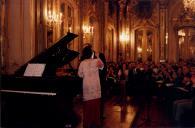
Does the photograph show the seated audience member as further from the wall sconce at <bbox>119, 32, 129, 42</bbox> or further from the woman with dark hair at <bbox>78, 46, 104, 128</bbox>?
the wall sconce at <bbox>119, 32, 129, 42</bbox>

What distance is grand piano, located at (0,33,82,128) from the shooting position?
4934 mm

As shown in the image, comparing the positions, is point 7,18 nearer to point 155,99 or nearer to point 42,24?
point 42,24

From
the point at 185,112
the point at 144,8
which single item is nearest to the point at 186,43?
the point at 144,8

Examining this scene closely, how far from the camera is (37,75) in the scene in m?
5.48

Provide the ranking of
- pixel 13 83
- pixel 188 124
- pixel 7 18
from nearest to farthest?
pixel 13 83 < pixel 188 124 < pixel 7 18

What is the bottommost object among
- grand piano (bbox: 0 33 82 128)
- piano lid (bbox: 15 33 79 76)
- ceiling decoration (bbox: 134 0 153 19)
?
grand piano (bbox: 0 33 82 128)

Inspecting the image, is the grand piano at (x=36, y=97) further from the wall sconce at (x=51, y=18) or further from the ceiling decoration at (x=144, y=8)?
the ceiling decoration at (x=144, y=8)

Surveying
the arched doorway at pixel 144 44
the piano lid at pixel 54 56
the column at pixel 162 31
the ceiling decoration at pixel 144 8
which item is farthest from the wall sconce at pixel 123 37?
the piano lid at pixel 54 56

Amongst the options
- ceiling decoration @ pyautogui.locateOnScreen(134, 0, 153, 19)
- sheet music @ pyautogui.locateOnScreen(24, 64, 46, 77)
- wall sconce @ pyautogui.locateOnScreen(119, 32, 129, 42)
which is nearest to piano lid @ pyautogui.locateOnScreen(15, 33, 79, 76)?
sheet music @ pyautogui.locateOnScreen(24, 64, 46, 77)

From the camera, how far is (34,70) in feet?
18.2

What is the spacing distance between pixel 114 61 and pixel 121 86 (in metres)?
6.45

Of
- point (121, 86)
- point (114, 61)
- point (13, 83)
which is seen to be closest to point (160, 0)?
point (114, 61)

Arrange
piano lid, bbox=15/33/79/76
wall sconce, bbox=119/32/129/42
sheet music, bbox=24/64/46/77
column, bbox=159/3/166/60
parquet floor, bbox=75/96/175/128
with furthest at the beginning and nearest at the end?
wall sconce, bbox=119/32/129/42 → column, bbox=159/3/166/60 → parquet floor, bbox=75/96/175/128 → piano lid, bbox=15/33/79/76 → sheet music, bbox=24/64/46/77

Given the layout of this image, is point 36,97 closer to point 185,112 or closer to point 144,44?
point 185,112
